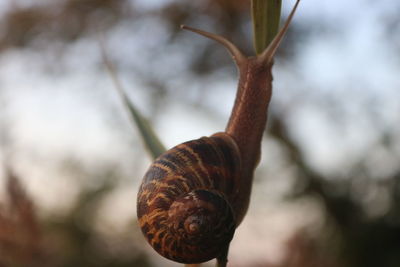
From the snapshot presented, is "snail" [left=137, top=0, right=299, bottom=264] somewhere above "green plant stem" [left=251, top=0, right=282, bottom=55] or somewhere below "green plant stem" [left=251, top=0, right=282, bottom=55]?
below

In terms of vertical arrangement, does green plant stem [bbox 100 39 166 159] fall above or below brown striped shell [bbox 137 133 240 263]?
above

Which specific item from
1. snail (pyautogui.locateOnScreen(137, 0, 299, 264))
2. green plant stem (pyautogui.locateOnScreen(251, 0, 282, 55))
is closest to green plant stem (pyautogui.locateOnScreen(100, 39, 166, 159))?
snail (pyautogui.locateOnScreen(137, 0, 299, 264))

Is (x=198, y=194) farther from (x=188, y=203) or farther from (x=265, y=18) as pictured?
(x=265, y=18)

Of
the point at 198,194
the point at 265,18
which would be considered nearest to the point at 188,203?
the point at 198,194

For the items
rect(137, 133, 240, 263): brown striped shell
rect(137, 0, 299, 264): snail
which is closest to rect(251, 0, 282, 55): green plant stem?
rect(137, 0, 299, 264): snail

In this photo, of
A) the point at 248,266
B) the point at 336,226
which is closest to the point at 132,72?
the point at 336,226

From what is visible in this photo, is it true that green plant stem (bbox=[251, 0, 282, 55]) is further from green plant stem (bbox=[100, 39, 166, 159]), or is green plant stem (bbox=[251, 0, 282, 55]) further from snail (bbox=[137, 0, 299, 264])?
green plant stem (bbox=[100, 39, 166, 159])

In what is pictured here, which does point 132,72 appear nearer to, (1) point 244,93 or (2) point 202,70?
(2) point 202,70
